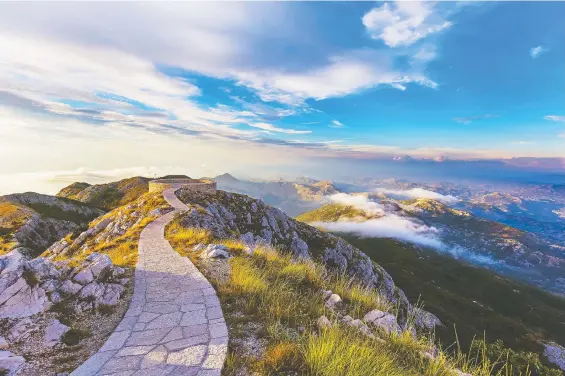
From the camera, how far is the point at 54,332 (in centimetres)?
807

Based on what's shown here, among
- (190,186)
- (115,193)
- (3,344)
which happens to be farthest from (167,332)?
(115,193)

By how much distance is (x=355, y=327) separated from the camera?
8039 mm

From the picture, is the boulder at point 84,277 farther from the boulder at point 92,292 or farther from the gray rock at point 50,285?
the gray rock at point 50,285

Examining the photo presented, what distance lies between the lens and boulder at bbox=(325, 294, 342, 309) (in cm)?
1001

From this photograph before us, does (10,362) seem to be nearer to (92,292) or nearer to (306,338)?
(92,292)

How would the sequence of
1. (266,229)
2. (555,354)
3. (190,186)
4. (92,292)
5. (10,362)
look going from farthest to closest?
1. (555,354)
2. (266,229)
3. (190,186)
4. (92,292)
5. (10,362)

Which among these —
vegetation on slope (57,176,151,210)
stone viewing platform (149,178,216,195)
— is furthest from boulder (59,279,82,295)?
vegetation on slope (57,176,151,210)

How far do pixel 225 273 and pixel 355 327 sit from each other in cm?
623

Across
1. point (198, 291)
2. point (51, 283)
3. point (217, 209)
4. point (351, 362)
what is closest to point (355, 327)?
point (351, 362)

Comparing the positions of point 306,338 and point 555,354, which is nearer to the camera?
point 306,338

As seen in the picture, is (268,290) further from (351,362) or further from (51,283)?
(51,283)

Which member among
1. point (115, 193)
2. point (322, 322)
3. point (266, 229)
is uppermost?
point (322, 322)

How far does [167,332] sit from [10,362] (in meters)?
3.19

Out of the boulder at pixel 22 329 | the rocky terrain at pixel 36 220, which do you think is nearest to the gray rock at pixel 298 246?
the rocky terrain at pixel 36 220
